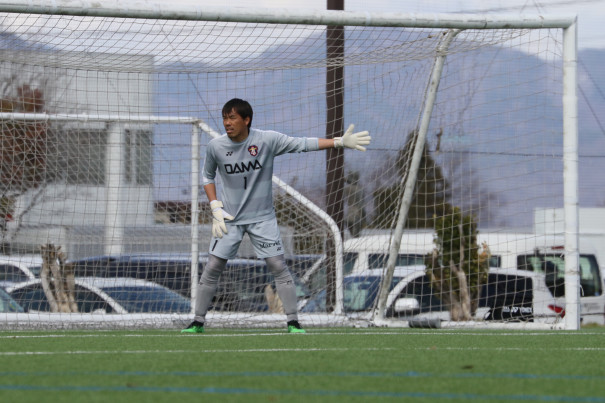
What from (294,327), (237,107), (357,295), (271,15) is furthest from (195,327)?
(357,295)

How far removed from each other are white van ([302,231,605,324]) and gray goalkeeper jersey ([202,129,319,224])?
7.59 feet

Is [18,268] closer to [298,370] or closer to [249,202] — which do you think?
[249,202]

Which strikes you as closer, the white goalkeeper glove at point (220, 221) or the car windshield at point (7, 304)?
the white goalkeeper glove at point (220, 221)

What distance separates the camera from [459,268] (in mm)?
10875

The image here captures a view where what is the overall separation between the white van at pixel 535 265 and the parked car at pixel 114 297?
4.92 feet

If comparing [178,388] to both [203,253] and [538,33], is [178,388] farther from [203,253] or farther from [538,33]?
[203,253]

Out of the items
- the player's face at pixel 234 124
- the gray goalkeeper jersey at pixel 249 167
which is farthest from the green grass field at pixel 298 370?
the player's face at pixel 234 124

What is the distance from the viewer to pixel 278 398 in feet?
11.0

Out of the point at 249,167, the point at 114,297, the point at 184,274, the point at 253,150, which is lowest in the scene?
the point at 114,297

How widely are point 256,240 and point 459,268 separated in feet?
15.0

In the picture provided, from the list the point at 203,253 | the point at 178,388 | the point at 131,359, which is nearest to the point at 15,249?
the point at 203,253

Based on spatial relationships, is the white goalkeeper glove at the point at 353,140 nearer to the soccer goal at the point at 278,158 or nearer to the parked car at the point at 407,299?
the soccer goal at the point at 278,158

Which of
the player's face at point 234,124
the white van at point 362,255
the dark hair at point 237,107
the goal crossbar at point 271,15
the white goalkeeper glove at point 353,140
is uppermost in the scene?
the goal crossbar at point 271,15

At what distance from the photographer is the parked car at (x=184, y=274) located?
9.58 m
